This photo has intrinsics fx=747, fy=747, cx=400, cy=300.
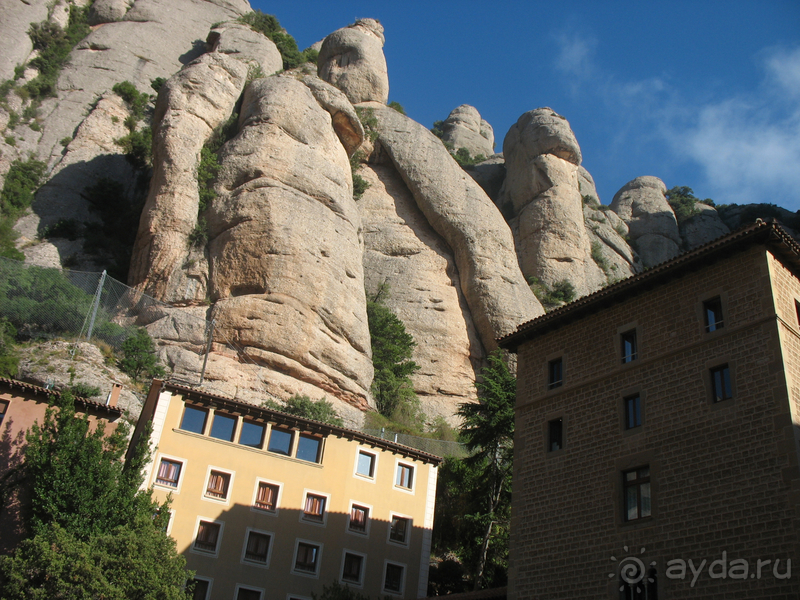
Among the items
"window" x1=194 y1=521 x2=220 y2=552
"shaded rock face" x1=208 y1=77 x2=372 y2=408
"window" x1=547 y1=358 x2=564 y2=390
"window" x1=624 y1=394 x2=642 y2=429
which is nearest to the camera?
"window" x1=624 y1=394 x2=642 y2=429

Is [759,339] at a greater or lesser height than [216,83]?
lesser

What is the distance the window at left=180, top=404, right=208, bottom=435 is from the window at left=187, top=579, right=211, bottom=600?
4811mm

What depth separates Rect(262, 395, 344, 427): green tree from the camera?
32719 millimetres

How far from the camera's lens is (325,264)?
134 ft

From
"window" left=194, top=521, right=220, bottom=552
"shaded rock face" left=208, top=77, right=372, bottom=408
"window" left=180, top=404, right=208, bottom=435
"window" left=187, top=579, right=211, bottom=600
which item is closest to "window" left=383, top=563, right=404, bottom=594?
"window" left=194, top=521, right=220, bottom=552

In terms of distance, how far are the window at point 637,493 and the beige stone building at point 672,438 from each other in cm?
4

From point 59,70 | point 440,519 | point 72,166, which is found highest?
point 59,70

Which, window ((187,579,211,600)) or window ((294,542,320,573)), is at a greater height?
window ((294,542,320,573))

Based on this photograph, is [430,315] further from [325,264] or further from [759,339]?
[759,339]

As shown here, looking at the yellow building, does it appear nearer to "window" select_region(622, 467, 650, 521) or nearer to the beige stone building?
the beige stone building

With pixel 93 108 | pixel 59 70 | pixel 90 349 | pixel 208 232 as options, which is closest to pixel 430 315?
pixel 208 232

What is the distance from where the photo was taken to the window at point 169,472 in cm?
2402

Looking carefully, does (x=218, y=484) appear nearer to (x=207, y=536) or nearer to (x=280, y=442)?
(x=207, y=536)

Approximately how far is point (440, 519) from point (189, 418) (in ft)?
37.8
